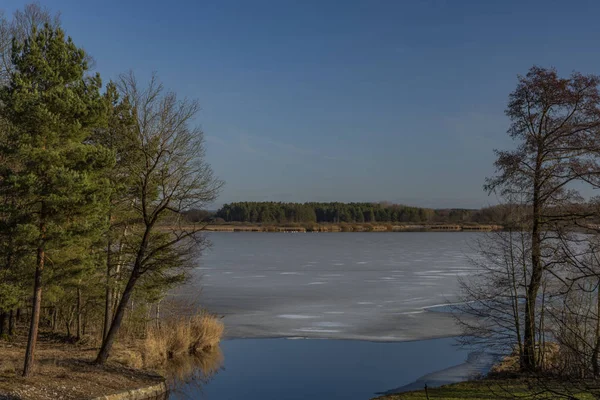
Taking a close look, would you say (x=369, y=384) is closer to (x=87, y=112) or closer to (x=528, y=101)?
(x=528, y=101)

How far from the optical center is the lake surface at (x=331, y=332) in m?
17.0

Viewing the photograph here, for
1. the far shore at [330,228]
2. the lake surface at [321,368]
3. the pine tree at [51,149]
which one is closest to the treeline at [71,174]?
the pine tree at [51,149]

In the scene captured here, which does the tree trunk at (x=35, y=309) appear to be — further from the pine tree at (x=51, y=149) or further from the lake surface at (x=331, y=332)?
the lake surface at (x=331, y=332)

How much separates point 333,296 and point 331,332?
8.43 metres

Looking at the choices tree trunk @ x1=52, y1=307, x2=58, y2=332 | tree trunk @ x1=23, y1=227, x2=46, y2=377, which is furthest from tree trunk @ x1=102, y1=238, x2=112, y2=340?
tree trunk @ x1=52, y1=307, x2=58, y2=332

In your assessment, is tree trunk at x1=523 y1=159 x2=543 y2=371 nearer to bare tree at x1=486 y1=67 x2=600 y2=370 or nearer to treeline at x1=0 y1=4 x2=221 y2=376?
bare tree at x1=486 y1=67 x2=600 y2=370

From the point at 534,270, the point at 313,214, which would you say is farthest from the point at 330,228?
the point at 534,270

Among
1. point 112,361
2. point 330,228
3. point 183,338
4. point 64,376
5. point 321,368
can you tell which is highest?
point 330,228

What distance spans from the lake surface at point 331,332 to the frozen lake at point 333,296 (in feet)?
0.16

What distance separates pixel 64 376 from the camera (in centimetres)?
1512

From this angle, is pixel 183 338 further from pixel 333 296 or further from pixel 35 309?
pixel 333 296

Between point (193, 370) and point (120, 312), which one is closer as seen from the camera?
point (120, 312)

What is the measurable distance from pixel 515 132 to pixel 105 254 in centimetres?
1315

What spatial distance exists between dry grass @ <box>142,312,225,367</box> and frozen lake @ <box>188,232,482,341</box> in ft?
3.14
